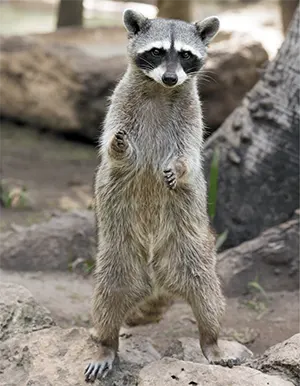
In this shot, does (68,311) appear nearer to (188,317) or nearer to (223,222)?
(188,317)

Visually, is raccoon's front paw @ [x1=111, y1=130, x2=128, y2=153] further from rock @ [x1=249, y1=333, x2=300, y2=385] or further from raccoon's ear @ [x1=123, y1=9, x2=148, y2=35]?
rock @ [x1=249, y1=333, x2=300, y2=385]

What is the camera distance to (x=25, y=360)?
4.88 meters

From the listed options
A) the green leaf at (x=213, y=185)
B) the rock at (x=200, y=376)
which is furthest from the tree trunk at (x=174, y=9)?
the rock at (x=200, y=376)

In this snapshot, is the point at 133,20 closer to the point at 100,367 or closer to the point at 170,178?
the point at 170,178

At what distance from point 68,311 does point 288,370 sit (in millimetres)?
2317

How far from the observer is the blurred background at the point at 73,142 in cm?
674

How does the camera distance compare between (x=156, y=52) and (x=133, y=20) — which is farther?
(x=133, y=20)

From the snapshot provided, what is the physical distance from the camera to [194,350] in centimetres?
560

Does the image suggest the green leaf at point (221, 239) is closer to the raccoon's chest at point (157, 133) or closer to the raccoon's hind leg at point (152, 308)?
the raccoon's hind leg at point (152, 308)

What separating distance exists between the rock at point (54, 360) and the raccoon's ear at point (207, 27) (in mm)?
2057

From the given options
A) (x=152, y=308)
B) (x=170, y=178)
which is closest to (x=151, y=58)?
(x=170, y=178)

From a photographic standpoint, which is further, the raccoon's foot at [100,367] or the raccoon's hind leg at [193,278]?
the raccoon's hind leg at [193,278]

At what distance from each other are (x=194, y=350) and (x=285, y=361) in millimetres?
1005

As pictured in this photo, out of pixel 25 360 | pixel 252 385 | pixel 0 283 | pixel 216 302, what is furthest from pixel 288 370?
pixel 0 283
